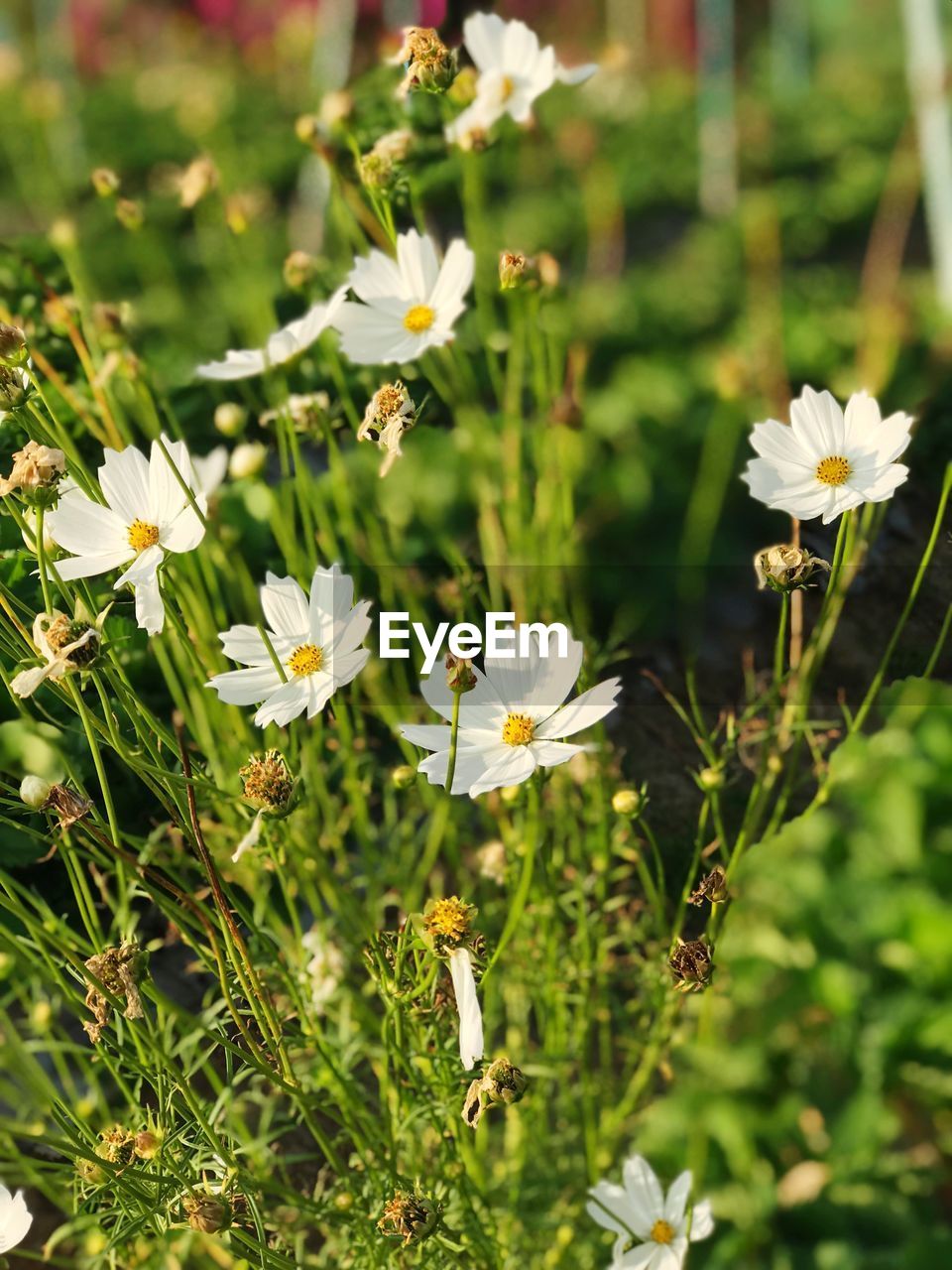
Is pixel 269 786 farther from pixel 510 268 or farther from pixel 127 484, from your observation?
pixel 510 268

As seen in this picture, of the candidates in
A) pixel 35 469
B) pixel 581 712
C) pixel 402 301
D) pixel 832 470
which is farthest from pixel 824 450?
pixel 35 469

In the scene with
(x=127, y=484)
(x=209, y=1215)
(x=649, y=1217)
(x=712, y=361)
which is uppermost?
(x=127, y=484)

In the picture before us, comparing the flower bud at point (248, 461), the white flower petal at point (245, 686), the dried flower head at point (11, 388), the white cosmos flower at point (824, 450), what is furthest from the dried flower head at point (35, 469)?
the white cosmos flower at point (824, 450)

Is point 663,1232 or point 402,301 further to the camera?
point 402,301

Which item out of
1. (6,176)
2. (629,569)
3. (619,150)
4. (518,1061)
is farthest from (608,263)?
(518,1061)

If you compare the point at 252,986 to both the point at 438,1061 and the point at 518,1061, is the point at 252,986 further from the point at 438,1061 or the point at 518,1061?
the point at 518,1061

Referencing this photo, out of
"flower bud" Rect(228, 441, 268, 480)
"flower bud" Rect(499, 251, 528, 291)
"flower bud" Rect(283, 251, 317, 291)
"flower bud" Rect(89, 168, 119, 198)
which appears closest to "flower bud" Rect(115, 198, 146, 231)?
"flower bud" Rect(89, 168, 119, 198)

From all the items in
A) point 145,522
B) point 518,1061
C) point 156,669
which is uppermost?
point 145,522
